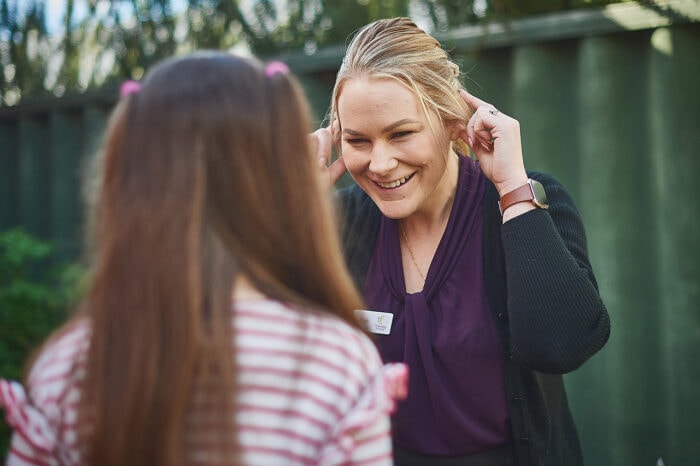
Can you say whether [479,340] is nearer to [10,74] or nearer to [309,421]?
[309,421]

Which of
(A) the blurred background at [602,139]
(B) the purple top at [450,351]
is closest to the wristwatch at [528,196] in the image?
(B) the purple top at [450,351]

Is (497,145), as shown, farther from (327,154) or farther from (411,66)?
(327,154)

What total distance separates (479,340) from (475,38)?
6.04 ft

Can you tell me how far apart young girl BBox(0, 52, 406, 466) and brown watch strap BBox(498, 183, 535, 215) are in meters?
0.82

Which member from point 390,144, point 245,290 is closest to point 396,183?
point 390,144

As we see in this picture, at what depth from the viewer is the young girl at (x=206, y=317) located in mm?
1177

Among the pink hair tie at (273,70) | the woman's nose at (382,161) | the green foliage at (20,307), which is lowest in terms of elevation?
the green foliage at (20,307)

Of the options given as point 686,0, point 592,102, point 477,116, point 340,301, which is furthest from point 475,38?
point 340,301

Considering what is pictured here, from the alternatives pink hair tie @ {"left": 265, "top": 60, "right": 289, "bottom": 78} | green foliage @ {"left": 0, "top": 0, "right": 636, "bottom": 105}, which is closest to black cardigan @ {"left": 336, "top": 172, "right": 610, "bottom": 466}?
pink hair tie @ {"left": 265, "top": 60, "right": 289, "bottom": 78}

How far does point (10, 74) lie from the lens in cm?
460

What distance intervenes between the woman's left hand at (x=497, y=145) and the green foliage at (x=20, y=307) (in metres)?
2.29

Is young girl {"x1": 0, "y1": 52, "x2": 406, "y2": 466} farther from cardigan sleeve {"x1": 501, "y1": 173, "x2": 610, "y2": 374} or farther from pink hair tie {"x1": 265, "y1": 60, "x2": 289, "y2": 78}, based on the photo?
cardigan sleeve {"x1": 501, "y1": 173, "x2": 610, "y2": 374}

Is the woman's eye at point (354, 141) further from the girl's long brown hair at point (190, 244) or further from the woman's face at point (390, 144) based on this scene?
the girl's long brown hair at point (190, 244)

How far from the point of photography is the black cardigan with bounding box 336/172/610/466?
1.87 meters
